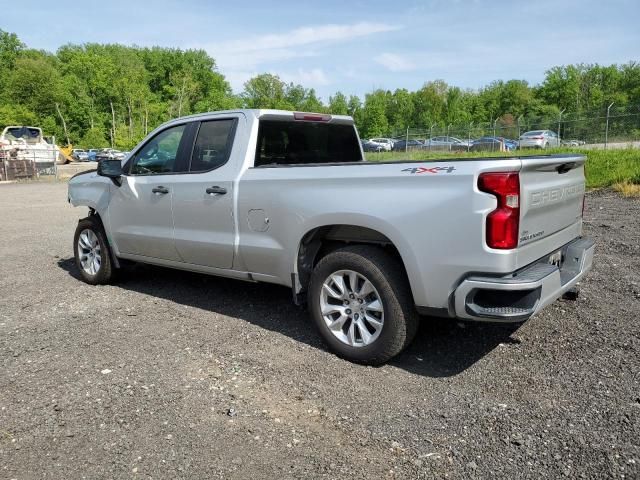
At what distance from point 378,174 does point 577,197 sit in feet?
5.82

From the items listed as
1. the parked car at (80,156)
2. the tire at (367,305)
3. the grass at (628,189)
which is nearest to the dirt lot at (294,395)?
the tire at (367,305)

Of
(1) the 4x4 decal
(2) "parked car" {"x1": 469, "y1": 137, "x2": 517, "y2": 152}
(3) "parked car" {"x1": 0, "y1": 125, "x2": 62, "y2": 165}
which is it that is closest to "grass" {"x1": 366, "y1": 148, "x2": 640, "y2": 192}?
(1) the 4x4 decal

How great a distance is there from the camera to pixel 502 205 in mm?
3234

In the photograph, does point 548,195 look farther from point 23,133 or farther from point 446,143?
point 23,133

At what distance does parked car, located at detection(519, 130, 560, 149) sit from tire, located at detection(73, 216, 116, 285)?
2536cm

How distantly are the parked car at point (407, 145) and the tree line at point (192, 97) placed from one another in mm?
35074


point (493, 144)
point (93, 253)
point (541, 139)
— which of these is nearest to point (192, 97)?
point (493, 144)

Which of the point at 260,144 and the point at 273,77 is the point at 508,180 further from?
the point at 273,77

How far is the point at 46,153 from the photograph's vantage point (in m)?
30.5

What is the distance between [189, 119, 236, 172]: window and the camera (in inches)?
190

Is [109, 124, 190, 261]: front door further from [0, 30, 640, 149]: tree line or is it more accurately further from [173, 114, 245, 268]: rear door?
[0, 30, 640, 149]: tree line

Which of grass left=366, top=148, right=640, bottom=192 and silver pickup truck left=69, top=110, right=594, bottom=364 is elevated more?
silver pickup truck left=69, top=110, right=594, bottom=364

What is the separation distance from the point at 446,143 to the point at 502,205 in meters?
33.7

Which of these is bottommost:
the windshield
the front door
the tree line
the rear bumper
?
the rear bumper
